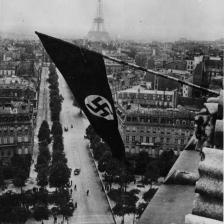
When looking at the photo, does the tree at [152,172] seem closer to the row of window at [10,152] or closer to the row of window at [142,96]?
the row of window at [10,152]

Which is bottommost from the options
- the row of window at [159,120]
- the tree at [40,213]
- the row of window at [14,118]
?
the tree at [40,213]

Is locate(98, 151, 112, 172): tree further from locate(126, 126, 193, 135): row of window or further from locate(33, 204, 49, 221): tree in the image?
locate(33, 204, 49, 221): tree

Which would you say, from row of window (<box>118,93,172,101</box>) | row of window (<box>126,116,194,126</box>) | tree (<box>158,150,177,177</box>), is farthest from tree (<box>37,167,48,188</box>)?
row of window (<box>118,93,172,101</box>)

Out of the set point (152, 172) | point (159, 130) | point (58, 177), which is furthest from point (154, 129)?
point (58, 177)

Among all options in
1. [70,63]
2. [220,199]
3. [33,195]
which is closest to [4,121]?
[33,195]

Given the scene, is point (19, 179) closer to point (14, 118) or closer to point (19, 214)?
point (19, 214)

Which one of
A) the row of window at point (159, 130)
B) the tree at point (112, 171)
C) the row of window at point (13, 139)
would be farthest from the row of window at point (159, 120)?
the row of window at point (13, 139)

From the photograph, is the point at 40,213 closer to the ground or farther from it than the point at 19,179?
closer to the ground
